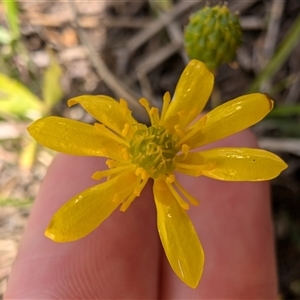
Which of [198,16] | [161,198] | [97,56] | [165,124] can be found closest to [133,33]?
[97,56]

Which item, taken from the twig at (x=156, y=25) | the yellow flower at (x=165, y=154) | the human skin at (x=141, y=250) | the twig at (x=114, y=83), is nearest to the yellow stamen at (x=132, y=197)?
the yellow flower at (x=165, y=154)

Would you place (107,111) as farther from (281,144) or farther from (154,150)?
(281,144)

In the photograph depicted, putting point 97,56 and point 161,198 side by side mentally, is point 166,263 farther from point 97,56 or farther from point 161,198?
point 97,56

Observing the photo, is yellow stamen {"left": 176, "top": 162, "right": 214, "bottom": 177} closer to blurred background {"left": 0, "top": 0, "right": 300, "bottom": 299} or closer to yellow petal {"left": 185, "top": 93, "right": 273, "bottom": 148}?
yellow petal {"left": 185, "top": 93, "right": 273, "bottom": 148}

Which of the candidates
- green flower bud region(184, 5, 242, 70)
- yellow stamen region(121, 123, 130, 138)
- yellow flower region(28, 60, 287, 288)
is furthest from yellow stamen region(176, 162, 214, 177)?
green flower bud region(184, 5, 242, 70)

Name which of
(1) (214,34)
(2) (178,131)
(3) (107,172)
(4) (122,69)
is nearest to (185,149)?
(2) (178,131)

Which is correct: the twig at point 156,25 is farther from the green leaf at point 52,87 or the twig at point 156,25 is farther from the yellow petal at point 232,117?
the yellow petal at point 232,117
